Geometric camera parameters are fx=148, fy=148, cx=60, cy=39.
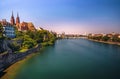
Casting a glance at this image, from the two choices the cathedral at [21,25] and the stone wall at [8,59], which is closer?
the stone wall at [8,59]

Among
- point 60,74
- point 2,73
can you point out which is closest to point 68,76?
point 60,74

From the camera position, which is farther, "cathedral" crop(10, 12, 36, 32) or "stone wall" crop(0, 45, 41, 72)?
"cathedral" crop(10, 12, 36, 32)

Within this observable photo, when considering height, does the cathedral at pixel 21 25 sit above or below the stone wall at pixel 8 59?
above

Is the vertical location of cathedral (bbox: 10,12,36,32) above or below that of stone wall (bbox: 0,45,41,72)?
above

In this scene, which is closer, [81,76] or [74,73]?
[81,76]

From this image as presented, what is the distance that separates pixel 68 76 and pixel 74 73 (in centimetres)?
92

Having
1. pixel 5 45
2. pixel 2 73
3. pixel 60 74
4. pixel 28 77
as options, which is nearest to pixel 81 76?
pixel 60 74

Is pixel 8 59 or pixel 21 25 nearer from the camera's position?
pixel 8 59

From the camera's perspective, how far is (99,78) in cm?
1038

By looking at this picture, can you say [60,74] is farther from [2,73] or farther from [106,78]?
[2,73]

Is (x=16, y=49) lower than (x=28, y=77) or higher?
higher

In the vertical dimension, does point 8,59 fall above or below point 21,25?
below

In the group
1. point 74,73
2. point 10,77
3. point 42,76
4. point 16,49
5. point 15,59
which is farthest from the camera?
point 16,49

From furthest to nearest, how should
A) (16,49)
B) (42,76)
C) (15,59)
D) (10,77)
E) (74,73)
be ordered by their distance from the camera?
(16,49), (15,59), (74,73), (42,76), (10,77)
